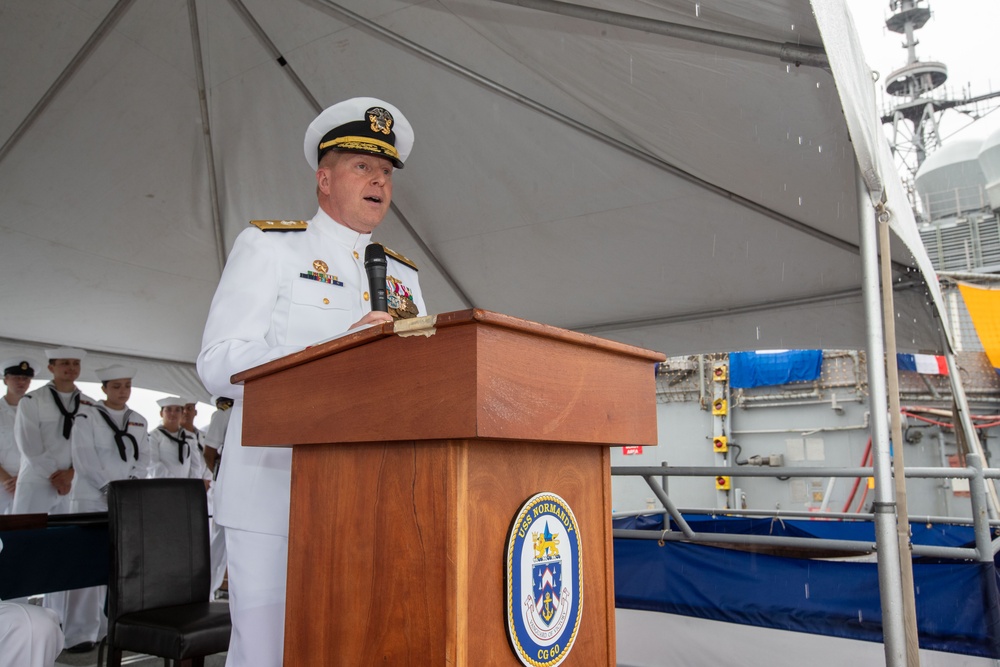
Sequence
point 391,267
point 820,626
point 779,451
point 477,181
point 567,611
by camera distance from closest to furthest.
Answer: point 567,611 → point 391,267 → point 820,626 → point 477,181 → point 779,451

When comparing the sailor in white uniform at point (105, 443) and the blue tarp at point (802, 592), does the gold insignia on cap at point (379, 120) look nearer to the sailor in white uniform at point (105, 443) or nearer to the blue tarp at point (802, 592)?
the blue tarp at point (802, 592)

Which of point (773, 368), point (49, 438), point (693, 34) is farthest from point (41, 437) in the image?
point (773, 368)

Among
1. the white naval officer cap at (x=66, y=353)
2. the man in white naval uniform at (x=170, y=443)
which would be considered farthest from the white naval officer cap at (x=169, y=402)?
the white naval officer cap at (x=66, y=353)

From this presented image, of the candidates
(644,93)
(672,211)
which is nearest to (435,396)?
(644,93)

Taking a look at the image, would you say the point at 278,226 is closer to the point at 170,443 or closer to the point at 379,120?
the point at 379,120

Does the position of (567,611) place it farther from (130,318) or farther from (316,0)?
(130,318)

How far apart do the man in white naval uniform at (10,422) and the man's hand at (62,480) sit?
644 millimetres

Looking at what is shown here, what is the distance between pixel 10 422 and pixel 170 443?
2.12 metres

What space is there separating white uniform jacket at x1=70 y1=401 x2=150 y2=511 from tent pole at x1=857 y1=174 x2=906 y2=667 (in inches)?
203

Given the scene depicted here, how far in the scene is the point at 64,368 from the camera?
16.9ft

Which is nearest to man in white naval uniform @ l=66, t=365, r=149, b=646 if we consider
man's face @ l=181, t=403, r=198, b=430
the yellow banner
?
man's face @ l=181, t=403, r=198, b=430

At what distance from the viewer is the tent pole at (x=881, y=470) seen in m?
1.89

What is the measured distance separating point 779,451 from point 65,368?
18.2m

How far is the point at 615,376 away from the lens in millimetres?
1053
